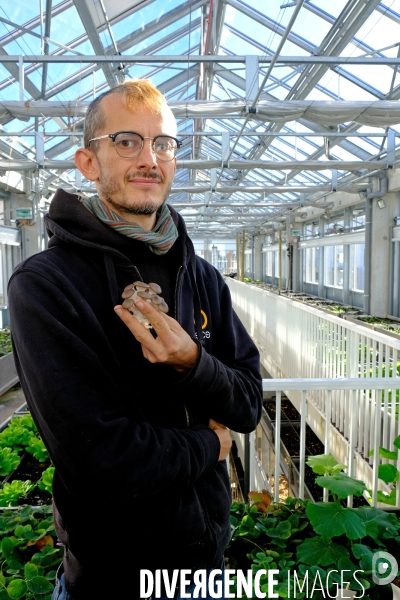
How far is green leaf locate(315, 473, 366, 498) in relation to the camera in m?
1.67

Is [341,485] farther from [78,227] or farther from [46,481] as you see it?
[46,481]

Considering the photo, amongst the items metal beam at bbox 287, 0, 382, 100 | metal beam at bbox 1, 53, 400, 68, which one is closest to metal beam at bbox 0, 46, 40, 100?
metal beam at bbox 1, 53, 400, 68

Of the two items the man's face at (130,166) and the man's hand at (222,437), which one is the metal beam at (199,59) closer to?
the man's face at (130,166)

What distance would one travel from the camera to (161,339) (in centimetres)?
87

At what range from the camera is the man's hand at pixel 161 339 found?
0.84m

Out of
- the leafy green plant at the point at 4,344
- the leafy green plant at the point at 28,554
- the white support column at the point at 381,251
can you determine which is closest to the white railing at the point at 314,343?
the leafy green plant at the point at 28,554

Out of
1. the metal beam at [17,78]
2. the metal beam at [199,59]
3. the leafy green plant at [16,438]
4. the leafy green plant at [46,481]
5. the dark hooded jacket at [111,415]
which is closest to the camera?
the dark hooded jacket at [111,415]

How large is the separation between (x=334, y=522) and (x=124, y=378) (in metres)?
1.12

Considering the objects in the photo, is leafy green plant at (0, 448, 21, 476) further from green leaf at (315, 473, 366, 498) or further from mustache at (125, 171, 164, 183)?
mustache at (125, 171, 164, 183)

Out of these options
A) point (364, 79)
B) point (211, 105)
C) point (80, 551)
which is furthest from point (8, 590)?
point (364, 79)

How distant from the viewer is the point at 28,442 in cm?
304

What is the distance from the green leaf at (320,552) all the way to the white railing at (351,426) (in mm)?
475

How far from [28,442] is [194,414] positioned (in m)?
2.42

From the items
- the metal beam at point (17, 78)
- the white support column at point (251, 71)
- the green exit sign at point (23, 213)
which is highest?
the metal beam at point (17, 78)
